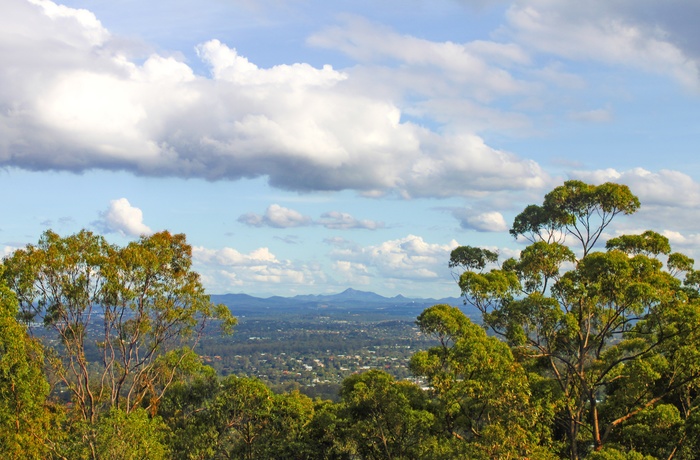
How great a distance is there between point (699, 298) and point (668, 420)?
4472mm

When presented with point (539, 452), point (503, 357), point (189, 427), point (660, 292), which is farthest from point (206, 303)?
point (660, 292)

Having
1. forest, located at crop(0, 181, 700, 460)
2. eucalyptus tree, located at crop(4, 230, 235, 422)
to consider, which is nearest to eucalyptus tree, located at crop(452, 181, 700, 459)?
forest, located at crop(0, 181, 700, 460)

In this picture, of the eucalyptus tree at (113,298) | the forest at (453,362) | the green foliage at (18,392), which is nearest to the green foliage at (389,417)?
the forest at (453,362)

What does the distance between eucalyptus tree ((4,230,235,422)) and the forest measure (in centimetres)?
7

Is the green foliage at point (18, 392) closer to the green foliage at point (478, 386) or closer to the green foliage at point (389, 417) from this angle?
the green foliage at point (389, 417)

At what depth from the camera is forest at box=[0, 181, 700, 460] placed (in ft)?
67.6

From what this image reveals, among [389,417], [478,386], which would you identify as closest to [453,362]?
[478,386]

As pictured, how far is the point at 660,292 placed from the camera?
20344mm

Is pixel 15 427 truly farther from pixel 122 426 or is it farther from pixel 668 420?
pixel 668 420

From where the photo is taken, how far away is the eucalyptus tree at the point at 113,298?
985 inches

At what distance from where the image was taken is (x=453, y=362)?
22.1 metres

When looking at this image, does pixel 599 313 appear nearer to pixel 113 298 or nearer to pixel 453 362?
pixel 453 362

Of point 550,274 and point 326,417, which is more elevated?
point 550,274

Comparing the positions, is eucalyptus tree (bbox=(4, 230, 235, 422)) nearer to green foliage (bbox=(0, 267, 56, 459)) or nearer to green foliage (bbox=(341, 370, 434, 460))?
green foliage (bbox=(0, 267, 56, 459))
